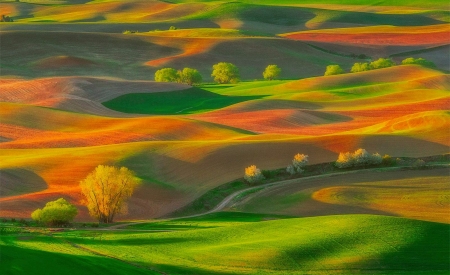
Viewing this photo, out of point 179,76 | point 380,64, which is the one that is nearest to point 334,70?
point 380,64

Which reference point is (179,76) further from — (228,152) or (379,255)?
(379,255)

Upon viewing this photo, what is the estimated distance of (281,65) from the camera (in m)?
115

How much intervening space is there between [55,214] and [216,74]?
67.6 metres

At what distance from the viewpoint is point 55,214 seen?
39.4 m

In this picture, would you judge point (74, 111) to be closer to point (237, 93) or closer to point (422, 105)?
point (237, 93)

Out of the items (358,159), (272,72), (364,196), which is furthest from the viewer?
(272,72)

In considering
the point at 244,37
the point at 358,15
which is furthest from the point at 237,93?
the point at 358,15

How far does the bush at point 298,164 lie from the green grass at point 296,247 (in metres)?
13.9

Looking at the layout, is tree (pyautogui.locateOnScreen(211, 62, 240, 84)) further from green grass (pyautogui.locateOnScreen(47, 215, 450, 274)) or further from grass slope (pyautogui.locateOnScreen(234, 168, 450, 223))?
green grass (pyautogui.locateOnScreen(47, 215, 450, 274))

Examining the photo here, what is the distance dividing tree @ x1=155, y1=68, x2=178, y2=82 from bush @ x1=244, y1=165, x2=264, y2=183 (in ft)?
170

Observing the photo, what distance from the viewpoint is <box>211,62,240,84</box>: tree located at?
105438 mm

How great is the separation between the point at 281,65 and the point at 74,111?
4478 cm

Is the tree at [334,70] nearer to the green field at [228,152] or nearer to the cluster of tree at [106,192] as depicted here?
the green field at [228,152]

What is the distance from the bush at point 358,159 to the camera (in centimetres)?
5209
